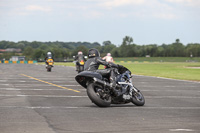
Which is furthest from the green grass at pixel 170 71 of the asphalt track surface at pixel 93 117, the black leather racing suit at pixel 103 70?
the asphalt track surface at pixel 93 117

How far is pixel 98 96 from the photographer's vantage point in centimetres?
1275

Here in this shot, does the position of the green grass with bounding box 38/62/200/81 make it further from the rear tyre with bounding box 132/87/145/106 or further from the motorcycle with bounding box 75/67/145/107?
the motorcycle with bounding box 75/67/145/107

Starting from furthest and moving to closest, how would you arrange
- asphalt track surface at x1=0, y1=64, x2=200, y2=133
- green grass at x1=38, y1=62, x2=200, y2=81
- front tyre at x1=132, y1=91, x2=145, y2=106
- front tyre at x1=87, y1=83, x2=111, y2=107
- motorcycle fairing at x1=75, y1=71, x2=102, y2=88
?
green grass at x1=38, y1=62, x2=200, y2=81 < front tyre at x1=132, y1=91, x2=145, y2=106 < motorcycle fairing at x1=75, y1=71, x2=102, y2=88 < front tyre at x1=87, y1=83, x2=111, y2=107 < asphalt track surface at x1=0, y1=64, x2=200, y2=133

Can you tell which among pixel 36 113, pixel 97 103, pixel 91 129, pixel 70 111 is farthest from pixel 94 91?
pixel 91 129

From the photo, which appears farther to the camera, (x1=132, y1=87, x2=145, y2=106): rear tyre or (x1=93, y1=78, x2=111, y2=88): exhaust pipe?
(x1=132, y1=87, x2=145, y2=106): rear tyre

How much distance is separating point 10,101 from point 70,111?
334 centimetres

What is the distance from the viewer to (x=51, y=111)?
1178 cm

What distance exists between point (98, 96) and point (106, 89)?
1.45 ft

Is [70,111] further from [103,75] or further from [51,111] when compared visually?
[103,75]

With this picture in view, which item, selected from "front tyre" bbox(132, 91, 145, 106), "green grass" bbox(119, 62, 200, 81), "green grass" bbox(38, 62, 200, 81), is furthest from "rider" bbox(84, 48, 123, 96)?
"green grass" bbox(119, 62, 200, 81)

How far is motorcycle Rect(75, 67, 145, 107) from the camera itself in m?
12.8

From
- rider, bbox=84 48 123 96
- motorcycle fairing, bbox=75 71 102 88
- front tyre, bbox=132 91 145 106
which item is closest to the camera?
motorcycle fairing, bbox=75 71 102 88

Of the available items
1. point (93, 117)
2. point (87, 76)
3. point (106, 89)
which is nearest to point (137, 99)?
point (106, 89)

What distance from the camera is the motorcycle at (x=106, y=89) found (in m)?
12.8
